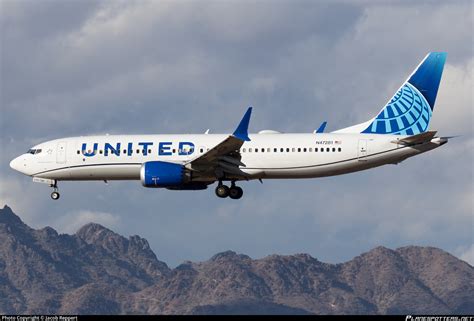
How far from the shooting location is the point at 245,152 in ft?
235

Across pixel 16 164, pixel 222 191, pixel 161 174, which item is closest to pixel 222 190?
pixel 222 191

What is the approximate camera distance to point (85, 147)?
74.3 metres

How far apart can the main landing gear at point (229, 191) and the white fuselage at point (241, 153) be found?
3.48 ft

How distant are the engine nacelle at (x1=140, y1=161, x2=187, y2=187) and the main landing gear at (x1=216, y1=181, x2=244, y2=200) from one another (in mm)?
3506

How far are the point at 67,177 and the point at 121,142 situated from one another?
5.03 m

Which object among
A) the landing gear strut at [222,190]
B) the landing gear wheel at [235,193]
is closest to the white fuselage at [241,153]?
the landing gear strut at [222,190]

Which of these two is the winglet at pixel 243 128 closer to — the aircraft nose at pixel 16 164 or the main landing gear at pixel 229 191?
the main landing gear at pixel 229 191

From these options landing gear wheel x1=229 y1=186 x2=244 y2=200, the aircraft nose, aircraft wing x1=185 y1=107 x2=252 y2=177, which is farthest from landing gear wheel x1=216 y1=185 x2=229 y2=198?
the aircraft nose

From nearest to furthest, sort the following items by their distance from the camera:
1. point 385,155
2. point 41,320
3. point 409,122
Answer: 1. point 41,320
2. point 385,155
3. point 409,122

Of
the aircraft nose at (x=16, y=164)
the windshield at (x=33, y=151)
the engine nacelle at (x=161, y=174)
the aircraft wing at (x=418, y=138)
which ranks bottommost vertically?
the engine nacelle at (x=161, y=174)

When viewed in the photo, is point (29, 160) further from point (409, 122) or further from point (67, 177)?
point (409, 122)

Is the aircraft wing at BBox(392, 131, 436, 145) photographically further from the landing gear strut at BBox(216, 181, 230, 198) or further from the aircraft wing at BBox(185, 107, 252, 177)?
the landing gear strut at BBox(216, 181, 230, 198)

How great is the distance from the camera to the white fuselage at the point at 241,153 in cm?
6956

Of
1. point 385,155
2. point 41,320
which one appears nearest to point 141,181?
point 385,155
